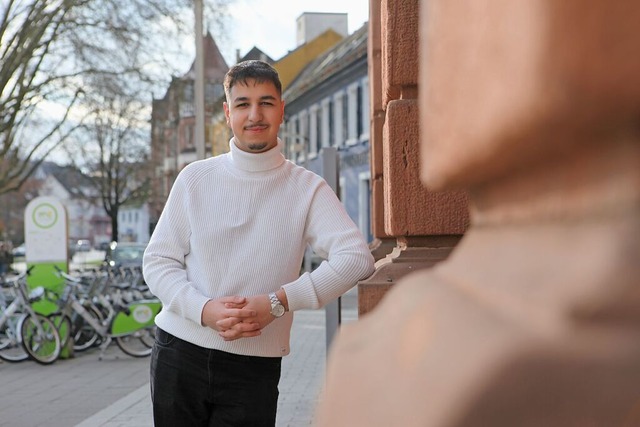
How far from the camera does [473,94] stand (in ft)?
1.76

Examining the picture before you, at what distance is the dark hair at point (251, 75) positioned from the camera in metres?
3.16

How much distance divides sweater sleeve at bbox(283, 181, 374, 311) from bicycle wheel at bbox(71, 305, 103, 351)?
1130 centimetres

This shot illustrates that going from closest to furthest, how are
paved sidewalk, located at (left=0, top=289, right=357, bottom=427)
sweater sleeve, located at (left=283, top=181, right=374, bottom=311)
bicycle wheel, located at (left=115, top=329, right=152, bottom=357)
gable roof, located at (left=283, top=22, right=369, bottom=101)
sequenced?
sweater sleeve, located at (left=283, top=181, right=374, bottom=311) < paved sidewalk, located at (left=0, top=289, right=357, bottom=427) < bicycle wheel, located at (left=115, top=329, right=152, bottom=357) < gable roof, located at (left=283, top=22, right=369, bottom=101)

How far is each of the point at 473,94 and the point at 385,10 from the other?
11.8 feet

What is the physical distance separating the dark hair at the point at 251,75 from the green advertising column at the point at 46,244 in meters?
11.4

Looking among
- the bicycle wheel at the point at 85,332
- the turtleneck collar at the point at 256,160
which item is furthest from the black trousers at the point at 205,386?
the bicycle wheel at the point at 85,332

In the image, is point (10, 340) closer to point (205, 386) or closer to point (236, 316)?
point (205, 386)

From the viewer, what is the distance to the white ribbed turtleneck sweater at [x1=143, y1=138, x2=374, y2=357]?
118 inches

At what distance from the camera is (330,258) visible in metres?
3.02

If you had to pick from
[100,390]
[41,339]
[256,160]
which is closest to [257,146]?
[256,160]

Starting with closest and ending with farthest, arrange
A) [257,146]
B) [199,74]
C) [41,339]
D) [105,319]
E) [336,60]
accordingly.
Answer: [257,146] → [41,339] → [105,319] → [199,74] → [336,60]

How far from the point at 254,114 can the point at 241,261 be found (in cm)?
44

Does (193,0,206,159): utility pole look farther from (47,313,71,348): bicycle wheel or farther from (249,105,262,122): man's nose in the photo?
(249,105,262,122): man's nose

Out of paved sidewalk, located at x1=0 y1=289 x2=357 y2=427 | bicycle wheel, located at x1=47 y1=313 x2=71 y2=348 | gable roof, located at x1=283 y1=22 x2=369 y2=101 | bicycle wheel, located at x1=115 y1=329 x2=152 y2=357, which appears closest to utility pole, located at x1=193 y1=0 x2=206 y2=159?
bicycle wheel, located at x1=115 y1=329 x2=152 y2=357
